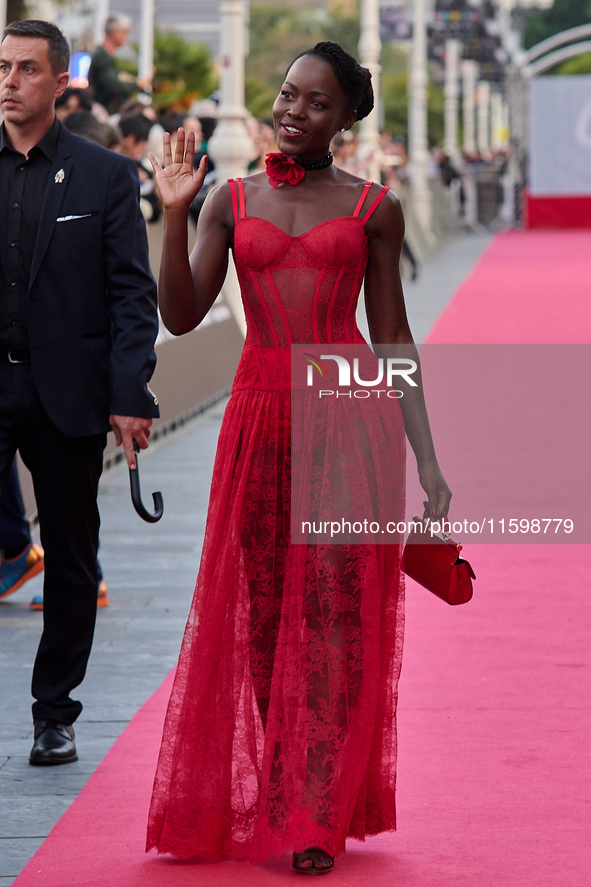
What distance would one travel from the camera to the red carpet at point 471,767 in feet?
11.5

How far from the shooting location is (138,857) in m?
3.58

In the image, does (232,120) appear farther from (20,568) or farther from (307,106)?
(307,106)

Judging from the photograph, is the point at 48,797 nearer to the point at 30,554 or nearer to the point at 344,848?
the point at 344,848

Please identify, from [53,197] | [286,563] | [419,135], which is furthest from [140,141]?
[419,135]

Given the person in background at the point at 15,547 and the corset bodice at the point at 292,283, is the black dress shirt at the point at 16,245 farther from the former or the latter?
the person in background at the point at 15,547

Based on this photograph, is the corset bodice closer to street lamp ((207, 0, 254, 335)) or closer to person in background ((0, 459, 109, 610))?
person in background ((0, 459, 109, 610))

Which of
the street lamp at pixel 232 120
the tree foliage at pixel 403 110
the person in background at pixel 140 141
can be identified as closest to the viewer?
the person in background at pixel 140 141

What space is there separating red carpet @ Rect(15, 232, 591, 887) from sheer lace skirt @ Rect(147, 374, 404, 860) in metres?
0.12

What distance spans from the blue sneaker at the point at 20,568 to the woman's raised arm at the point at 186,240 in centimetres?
284

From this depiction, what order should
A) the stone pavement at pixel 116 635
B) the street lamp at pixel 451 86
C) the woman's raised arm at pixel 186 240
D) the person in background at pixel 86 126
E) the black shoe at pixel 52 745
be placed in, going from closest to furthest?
the woman's raised arm at pixel 186 240
the stone pavement at pixel 116 635
the black shoe at pixel 52 745
the person in background at pixel 86 126
the street lamp at pixel 451 86

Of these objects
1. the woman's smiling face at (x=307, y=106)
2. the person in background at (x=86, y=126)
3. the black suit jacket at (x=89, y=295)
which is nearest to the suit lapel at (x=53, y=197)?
the black suit jacket at (x=89, y=295)

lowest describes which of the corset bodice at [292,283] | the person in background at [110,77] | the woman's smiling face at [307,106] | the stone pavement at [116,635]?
the stone pavement at [116,635]

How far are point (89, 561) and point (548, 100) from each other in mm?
38772

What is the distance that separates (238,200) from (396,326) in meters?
0.48
